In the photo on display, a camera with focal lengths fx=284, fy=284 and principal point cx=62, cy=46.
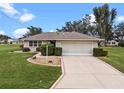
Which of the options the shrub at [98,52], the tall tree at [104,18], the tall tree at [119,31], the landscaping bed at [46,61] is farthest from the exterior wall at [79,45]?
the tall tree at [119,31]

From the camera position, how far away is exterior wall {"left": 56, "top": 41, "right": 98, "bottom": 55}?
37.1 metres

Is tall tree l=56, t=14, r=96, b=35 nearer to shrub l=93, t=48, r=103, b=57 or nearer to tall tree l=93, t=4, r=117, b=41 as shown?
tall tree l=93, t=4, r=117, b=41

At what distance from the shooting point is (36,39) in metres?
41.2

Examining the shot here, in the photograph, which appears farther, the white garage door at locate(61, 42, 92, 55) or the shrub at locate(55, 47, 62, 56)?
the white garage door at locate(61, 42, 92, 55)

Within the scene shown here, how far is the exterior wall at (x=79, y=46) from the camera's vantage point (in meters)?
37.1

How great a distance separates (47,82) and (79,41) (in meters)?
22.6

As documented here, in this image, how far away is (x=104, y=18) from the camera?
7256cm

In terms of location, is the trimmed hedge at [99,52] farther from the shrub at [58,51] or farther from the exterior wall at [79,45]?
the shrub at [58,51]

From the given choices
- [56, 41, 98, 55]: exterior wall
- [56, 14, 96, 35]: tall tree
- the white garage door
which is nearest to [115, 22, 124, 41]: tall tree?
[56, 14, 96, 35]: tall tree

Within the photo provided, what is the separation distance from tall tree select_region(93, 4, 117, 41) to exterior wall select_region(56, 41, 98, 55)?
1406 inches

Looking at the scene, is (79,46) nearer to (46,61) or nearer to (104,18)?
(46,61)

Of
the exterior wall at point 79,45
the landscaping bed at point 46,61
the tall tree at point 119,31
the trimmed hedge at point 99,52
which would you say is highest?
the tall tree at point 119,31

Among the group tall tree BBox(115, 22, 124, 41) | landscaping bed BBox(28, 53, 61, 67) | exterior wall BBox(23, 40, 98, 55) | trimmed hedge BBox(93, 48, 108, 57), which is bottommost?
landscaping bed BBox(28, 53, 61, 67)

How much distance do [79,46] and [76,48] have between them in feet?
1.55
